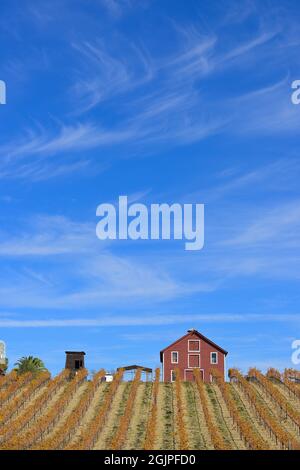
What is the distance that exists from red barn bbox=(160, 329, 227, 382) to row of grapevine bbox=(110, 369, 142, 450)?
12711 millimetres

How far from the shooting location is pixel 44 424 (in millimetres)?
47469

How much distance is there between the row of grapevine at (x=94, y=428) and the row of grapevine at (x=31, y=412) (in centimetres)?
483


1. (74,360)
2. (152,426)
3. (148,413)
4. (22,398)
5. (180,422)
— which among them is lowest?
(152,426)

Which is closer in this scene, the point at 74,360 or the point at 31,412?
the point at 31,412

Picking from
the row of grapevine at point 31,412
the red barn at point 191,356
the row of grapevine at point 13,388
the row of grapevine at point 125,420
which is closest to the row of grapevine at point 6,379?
the row of grapevine at point 13,388

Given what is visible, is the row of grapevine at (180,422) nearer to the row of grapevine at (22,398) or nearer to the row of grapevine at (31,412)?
the row of grapevine at (31,412)

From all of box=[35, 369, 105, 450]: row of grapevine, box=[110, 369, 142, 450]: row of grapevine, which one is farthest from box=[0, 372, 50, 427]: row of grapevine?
box=[110, 369, 142, 450]: row of grapevine

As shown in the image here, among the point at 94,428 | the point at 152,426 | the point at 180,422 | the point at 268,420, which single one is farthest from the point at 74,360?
the point at 268,420

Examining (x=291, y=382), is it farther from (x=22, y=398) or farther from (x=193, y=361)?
(x=22, y=398)

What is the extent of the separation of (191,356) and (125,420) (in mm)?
31675

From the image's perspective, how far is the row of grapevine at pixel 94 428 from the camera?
4062cm
